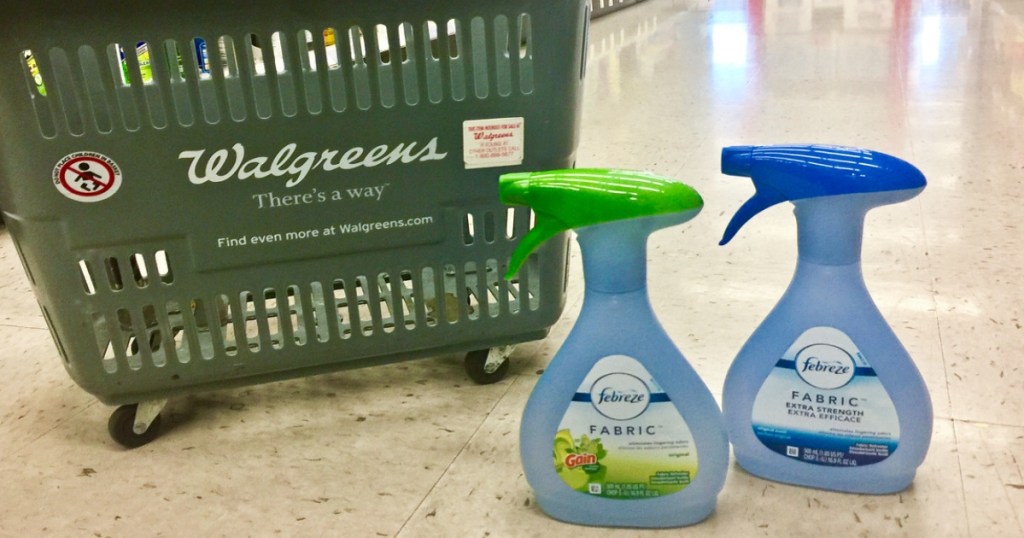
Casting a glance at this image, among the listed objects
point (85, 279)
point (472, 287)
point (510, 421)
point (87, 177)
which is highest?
point (87, 177)

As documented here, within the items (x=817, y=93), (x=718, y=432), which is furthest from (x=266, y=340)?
(x=817, y=93)

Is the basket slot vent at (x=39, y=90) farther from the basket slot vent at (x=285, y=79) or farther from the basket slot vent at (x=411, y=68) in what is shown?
the basket slot vent at (x=411, y=68)

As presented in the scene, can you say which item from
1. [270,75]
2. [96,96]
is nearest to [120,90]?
[96,96]

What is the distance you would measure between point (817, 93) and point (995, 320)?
1.46 meters

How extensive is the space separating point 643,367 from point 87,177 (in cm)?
51

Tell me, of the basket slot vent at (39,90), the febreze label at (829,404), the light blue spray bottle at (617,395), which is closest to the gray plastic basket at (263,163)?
the basket slot vent at (39,90)

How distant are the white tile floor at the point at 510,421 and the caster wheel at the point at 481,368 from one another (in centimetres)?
2

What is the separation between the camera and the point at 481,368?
0.97 m

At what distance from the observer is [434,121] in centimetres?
83

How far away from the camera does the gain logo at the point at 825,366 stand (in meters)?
0.71

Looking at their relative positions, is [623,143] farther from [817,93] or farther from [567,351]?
[567,351]

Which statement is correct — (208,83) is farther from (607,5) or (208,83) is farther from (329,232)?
(607,5)

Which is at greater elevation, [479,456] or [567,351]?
[567,351]

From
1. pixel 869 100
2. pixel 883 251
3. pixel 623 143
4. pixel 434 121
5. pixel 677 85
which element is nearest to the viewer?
pixel 434 121
